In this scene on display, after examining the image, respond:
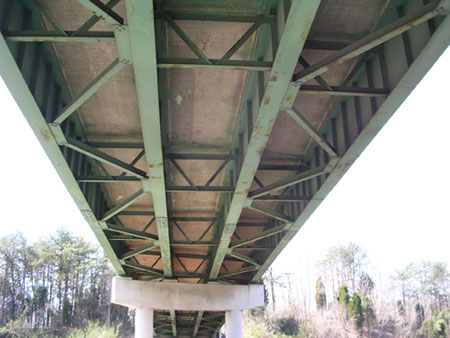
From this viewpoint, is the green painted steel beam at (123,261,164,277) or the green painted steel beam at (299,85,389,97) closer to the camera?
the green painted steel beam at (299,85,389,97)

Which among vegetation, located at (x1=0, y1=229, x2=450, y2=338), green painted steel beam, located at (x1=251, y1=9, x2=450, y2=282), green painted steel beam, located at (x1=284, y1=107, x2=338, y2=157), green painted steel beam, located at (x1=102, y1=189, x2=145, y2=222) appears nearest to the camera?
green painted steel beam, located at (x1=251, y1=9, x2=450, y2=282)

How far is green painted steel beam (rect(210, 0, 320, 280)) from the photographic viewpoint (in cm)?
528

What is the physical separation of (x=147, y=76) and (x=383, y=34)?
3327mm

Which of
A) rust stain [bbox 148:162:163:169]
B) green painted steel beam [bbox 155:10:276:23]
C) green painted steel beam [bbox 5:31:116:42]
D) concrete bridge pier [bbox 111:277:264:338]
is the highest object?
green painted steel beam [bbox 155:10:276:23]

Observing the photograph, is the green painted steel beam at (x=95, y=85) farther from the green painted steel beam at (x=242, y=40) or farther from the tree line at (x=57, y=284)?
the tree line at (x=57, y=284)

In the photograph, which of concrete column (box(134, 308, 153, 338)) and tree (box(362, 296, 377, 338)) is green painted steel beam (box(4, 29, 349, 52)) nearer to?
concrete column (box(134, 308, 153, 338))

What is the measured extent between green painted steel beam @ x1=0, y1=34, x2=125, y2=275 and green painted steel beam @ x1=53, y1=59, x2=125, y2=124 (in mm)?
429

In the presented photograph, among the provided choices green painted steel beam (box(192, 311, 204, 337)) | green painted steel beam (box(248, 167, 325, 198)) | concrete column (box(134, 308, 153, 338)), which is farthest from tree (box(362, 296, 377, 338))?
green painted steel beam (box(248, 167, 325, 198))

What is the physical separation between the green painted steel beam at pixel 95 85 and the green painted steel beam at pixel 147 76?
13.9 inches

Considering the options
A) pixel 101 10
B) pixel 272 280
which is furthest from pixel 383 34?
pixel 272 280

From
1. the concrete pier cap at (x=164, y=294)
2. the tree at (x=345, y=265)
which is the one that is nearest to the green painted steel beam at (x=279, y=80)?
the concrete pier cap at (x=164, y=294)

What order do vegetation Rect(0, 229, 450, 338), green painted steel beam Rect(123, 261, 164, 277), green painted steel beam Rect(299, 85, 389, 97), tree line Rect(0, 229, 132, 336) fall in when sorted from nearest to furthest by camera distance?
green painted steel beam Rect(299, 85, 389, 97), green painted steel beam Rect(123, 261, 164, 277), vegetation Rect(0, 229, 450, 338), tree line Rect(0, 229, 132, 336)

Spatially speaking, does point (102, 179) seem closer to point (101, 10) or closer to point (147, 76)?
point (147, 76)

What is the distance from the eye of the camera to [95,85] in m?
6.89
